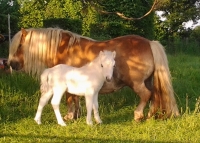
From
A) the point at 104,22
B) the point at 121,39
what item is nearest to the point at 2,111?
the point at 121,39

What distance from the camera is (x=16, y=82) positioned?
8453mm

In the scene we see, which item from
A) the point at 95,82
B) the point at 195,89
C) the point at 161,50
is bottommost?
the point at 195,89

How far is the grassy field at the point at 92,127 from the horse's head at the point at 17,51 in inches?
37.6

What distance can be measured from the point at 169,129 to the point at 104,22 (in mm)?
14884

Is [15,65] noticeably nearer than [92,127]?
No

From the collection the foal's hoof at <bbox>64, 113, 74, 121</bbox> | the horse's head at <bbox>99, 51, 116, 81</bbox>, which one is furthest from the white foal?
the foal's hoof at <bbox>64, 113, 74, 121</bbox>

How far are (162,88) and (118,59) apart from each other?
934mm

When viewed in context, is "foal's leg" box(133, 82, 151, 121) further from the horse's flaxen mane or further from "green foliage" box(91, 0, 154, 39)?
"green foliage" box(91, 0, 154, 39)

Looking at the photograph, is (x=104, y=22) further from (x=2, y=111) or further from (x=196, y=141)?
(x=196, y=141)

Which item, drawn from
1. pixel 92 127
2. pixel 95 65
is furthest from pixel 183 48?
pixel 92 127

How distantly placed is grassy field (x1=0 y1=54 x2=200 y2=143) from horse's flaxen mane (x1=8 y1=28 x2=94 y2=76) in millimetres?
968

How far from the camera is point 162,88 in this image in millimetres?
6371

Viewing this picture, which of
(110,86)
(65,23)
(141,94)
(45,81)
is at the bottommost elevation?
(141,94)

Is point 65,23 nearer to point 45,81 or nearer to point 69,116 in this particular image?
point 69,116
